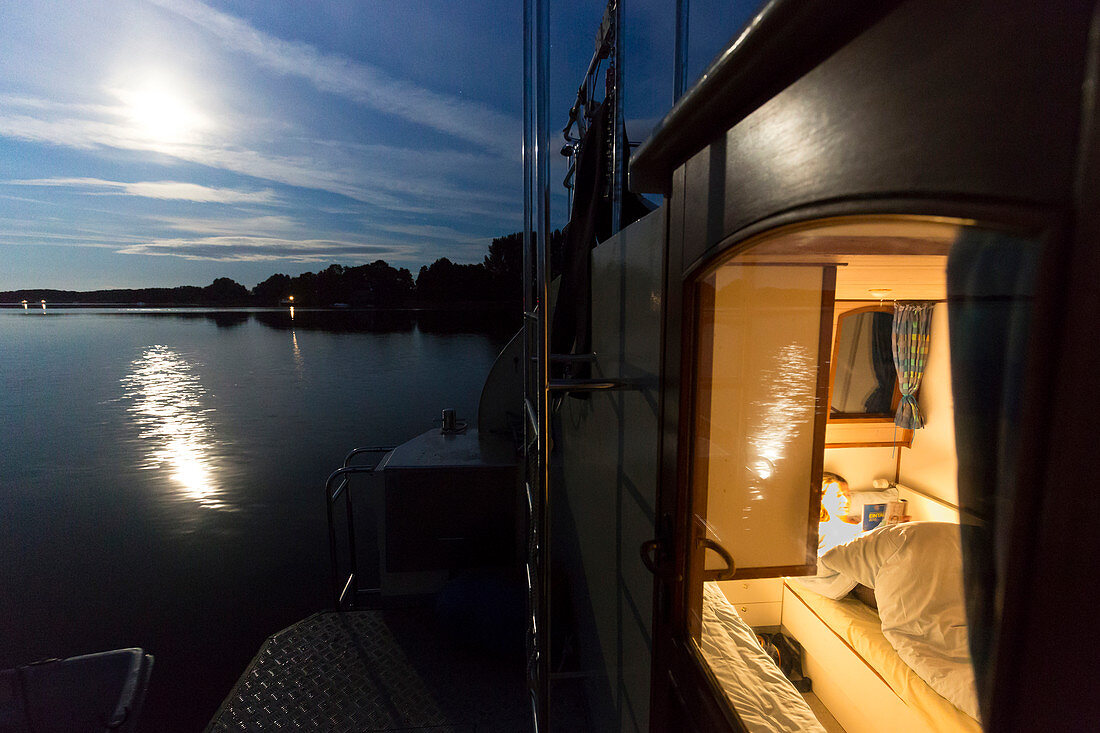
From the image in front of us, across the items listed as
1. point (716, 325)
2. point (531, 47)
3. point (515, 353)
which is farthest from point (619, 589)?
point (515, 353)

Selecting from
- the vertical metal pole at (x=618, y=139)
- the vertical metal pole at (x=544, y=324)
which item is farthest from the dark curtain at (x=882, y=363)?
the vertical metal pole at (x=618, y=139)

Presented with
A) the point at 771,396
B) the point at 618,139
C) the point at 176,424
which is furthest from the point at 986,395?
the point at 176,424

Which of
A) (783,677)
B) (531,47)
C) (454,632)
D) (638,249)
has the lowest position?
(454,632)

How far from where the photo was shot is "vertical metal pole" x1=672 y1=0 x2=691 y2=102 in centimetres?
154

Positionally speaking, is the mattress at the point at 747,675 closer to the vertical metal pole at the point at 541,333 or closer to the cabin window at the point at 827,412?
the cabin window at the point at 827,412

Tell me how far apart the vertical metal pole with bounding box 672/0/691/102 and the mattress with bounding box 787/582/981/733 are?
57.8 inches

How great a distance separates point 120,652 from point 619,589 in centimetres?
256

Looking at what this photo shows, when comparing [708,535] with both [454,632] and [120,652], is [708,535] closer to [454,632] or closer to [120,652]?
[454,632]

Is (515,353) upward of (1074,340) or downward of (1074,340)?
downward

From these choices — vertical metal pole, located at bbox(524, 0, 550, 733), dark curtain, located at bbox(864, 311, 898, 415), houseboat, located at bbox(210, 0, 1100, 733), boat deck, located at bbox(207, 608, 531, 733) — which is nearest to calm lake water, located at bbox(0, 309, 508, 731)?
boat deck, located at bbox(207, 608, 531, 733)

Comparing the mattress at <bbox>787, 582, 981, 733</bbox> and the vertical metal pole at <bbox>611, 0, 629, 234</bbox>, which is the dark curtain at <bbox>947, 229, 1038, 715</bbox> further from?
the vertical metal pole at <bbox>611, 0, 629, 234</bbox>

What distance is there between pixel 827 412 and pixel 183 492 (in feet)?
52.4

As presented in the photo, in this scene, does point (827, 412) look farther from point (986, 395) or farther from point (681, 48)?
point (681, 48)

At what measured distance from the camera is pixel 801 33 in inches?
20.5
